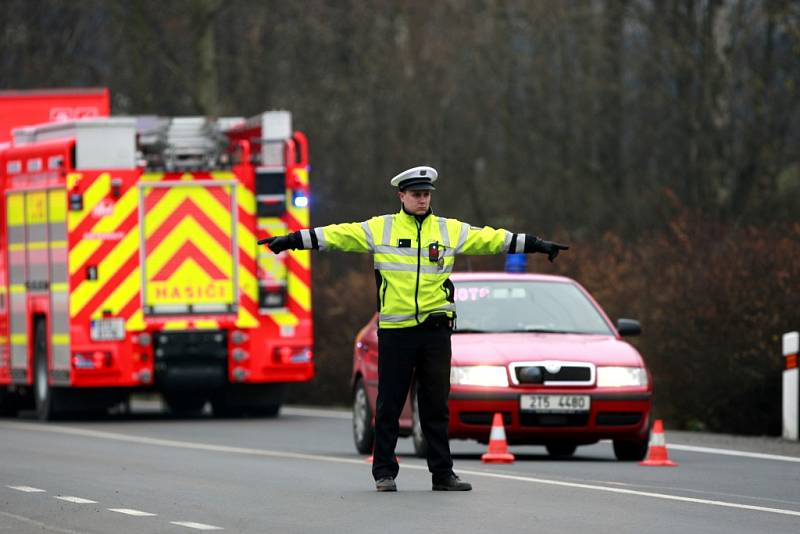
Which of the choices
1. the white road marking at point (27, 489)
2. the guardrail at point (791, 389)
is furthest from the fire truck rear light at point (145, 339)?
the white road marking at point (27, 489)

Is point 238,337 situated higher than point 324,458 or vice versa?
point 238,337

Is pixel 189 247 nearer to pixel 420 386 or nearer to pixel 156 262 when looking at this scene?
pixel 156 262

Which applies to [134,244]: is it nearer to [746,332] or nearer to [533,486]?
[746,332]

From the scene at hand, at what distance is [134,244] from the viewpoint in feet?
74.6

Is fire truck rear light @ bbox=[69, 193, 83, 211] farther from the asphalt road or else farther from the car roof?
the car roof

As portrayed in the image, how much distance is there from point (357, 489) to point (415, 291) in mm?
1381

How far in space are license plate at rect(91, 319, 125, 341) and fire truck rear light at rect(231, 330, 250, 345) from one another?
1176 millimetres

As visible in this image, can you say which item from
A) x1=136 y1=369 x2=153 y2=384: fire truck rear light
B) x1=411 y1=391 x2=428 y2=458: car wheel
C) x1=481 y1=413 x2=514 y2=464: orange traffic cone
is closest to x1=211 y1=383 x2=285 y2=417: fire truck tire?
x1=136 y1=369 x2=153 y2=384: fire truck rear light

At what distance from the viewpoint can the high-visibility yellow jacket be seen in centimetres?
1251

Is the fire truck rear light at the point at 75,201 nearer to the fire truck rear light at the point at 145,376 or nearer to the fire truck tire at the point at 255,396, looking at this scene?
the fire truck rear light at the point at 145,376

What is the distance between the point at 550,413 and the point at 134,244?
817 centimetres

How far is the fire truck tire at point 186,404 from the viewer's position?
24.9 m

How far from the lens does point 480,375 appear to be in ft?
51.6

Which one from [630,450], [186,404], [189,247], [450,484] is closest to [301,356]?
[189,247]
